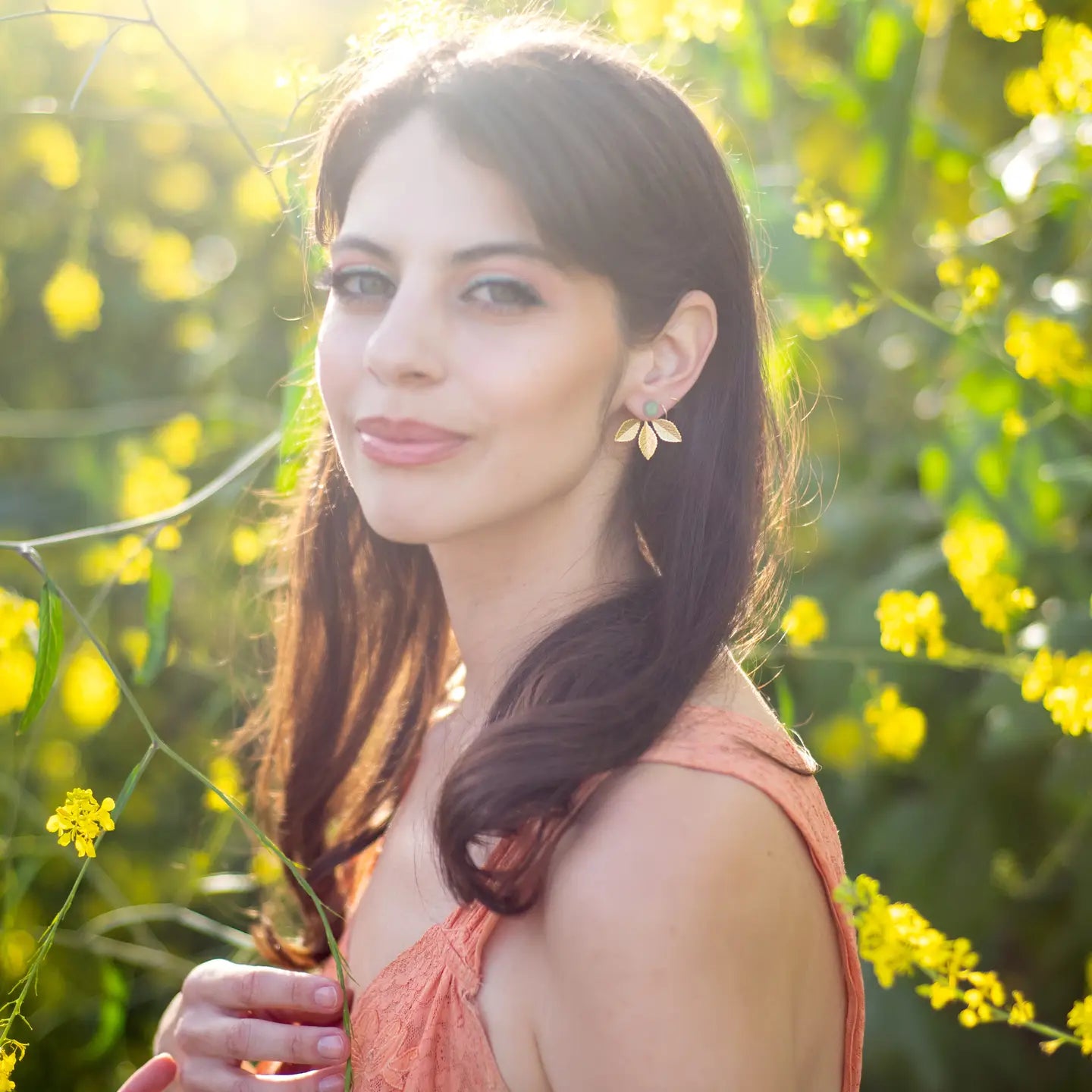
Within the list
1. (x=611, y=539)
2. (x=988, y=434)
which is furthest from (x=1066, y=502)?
(x=611, y=539)

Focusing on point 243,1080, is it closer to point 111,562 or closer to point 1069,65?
point 111,562

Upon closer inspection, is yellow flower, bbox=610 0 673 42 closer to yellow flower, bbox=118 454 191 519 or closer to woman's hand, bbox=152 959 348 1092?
yellow flower, bbox=118 454 191 519

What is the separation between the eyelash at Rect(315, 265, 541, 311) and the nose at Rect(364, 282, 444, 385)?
5 centimetres

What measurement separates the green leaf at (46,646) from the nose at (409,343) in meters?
0.31

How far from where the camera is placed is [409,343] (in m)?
1.07

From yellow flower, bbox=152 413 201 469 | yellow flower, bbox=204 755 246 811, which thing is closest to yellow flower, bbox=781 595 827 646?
yellow flower, bbox=204 755 246 811

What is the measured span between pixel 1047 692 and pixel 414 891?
2.16 ft

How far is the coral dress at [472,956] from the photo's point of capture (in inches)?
39.9

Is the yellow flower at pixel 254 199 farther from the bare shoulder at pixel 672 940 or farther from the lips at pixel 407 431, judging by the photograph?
the bare shoulder at pixel 672 940

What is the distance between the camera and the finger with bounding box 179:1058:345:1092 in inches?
44.3

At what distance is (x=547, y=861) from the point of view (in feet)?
3.22

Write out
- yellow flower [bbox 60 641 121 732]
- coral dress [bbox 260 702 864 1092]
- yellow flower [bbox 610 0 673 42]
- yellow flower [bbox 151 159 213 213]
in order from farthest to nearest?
yellow flower [bbox 151 159 213 213] < yellow flower [bbox 60 641 121 732] < yellow flower [bbox 610 0 673 42] < coral dress [bbox 260 702 864 1092]

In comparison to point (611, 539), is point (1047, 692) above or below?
below

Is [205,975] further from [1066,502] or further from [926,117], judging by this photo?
[926,117]
